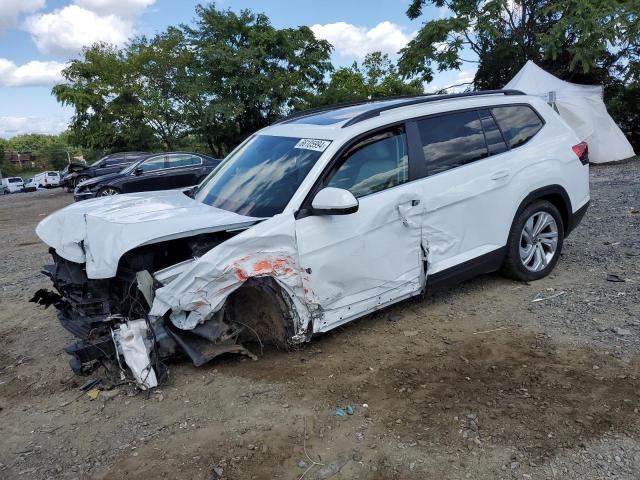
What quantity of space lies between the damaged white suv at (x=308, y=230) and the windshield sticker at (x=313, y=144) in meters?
0.02

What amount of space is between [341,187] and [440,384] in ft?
5.18

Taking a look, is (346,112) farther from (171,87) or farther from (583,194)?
(171,87)

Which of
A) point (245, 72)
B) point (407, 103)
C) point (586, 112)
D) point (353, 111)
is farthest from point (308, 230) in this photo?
point (245, 72)

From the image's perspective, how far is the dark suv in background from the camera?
63.9ft

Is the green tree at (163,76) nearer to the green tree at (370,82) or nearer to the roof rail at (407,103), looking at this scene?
the green tree at (370,82)

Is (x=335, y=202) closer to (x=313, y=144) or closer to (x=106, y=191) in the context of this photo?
(x=313, y=144)

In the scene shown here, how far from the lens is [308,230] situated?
3.67 m

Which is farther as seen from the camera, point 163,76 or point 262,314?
point 163,76

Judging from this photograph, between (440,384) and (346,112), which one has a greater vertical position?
(346,112)

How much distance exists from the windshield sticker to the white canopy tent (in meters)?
14.7

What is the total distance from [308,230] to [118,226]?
51.6 inches

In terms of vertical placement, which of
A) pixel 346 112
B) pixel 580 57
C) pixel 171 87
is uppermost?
pixel 171 87

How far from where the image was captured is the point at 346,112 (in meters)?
4.54

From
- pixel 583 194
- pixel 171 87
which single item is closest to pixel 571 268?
pixel 583 194
